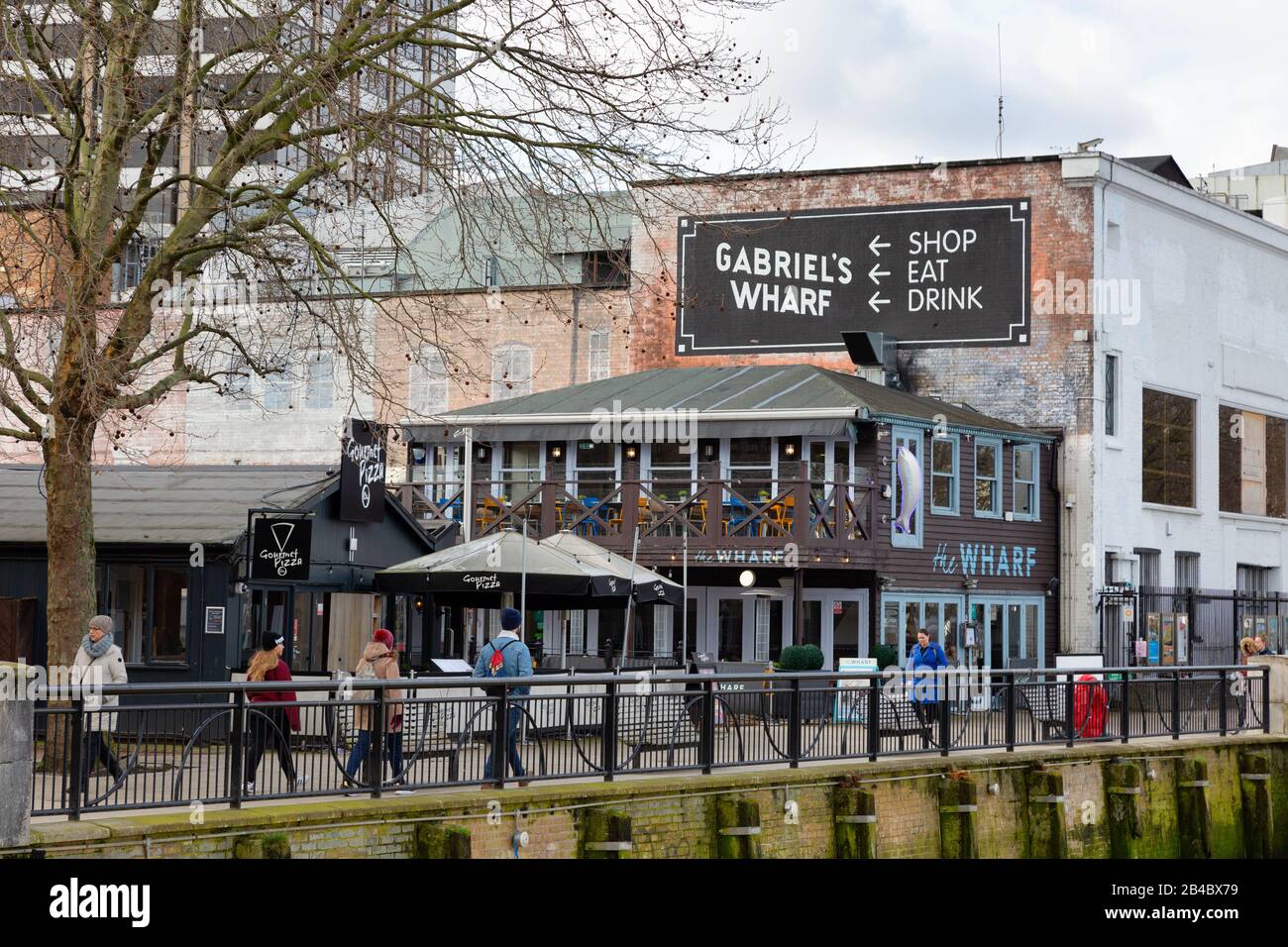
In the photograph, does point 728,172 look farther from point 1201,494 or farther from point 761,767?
point 1201,494

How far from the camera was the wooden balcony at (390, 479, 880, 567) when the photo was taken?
3325 centimetres

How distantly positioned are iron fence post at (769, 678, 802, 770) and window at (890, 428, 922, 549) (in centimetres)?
1605

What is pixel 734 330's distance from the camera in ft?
139

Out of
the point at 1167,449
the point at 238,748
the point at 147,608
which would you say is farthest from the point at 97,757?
the point at 1167,449

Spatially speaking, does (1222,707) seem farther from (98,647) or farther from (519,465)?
(519,465)

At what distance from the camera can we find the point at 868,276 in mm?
41000

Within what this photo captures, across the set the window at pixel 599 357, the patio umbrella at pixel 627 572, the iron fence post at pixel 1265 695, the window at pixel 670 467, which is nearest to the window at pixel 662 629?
the window at pixel 670 467

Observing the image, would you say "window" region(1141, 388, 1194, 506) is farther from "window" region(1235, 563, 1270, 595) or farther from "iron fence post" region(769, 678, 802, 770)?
"iron fence post" region(769, 678, 802, 770)

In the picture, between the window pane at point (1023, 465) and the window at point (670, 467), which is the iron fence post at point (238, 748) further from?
the window pane at point (1023, 465)

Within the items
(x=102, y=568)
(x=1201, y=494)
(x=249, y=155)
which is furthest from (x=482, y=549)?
(x=1201, y=494)

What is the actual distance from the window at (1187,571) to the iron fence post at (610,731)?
2735 centimetres

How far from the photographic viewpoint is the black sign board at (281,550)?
23.8 metres

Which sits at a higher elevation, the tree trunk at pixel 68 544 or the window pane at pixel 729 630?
the tree trunk at pixel 68 544
